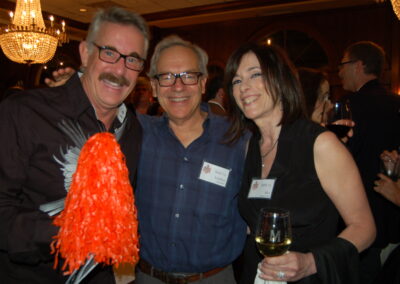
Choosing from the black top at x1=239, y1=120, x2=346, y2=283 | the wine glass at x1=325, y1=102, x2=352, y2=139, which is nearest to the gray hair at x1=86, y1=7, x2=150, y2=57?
the black top at x1=239, y1=120, x2=346, y2=283

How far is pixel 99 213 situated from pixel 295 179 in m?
1.01

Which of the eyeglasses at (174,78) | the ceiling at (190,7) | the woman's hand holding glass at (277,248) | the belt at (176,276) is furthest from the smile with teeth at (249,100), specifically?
the ceiling at (190,7)

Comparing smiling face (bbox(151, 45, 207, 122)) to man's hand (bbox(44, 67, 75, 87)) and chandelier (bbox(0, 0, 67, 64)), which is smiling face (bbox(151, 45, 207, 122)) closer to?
man's hand (bbox(44, 67, 75, 87))

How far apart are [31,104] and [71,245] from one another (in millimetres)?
807

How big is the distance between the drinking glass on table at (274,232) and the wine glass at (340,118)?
4.80 feet

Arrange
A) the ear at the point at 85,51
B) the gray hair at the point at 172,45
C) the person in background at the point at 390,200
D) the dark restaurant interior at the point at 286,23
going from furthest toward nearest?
the dark restaurant interior at the point at 286,23, the gray hair at the point at 172,45, the ear at the point at 85,51, the person in background at the point at 390,200

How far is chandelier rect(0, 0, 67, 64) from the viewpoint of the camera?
683 cm

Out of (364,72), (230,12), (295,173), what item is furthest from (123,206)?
(230,12)

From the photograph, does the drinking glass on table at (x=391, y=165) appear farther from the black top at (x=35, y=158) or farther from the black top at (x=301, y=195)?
the black top at (x=35, y=158)

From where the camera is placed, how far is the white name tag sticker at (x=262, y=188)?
6.15 ft

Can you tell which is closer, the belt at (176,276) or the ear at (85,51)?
the ear at (85,51)

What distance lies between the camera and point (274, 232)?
4.63 ft

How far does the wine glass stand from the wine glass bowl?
1.46m

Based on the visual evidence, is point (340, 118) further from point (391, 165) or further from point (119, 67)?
point (119, 67)
